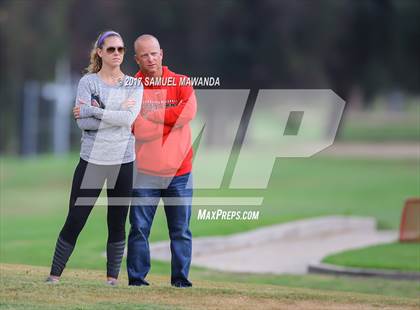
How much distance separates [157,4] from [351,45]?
389 inches

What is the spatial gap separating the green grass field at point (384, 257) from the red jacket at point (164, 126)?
6.91m

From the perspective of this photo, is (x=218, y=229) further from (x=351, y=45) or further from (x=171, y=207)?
(x=351, y=45)

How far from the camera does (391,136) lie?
6556 cm

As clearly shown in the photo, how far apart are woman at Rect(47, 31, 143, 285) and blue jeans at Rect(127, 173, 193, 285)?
0.32 meters

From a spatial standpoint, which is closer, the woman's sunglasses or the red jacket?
the woman's sunglasses

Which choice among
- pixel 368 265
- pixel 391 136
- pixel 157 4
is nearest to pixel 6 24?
pixel 157 4

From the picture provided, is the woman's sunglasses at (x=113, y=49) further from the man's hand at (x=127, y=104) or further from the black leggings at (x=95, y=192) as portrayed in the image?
the black leggings at (x=95, y=192)

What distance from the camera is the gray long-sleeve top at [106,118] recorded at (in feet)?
31.0

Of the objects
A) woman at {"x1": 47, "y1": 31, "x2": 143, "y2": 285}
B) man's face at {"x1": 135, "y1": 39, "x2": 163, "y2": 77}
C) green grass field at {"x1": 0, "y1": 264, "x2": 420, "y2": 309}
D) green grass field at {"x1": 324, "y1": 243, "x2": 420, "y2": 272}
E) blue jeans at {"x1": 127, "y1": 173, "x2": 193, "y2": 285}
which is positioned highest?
man's face at {"x1": 135, "y1": 39, "x2": 163, "y2": 77}

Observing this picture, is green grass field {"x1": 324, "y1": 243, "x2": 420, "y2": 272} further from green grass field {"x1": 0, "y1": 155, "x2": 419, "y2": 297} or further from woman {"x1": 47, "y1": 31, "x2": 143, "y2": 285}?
woman {"x1": 47, "y1": 31, "x2": 143, "y2": 285}

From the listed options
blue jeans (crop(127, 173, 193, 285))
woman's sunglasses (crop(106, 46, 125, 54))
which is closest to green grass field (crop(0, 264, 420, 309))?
blue jeans (crop(127, 173, 193, 285))

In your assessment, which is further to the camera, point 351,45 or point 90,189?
point 351,45

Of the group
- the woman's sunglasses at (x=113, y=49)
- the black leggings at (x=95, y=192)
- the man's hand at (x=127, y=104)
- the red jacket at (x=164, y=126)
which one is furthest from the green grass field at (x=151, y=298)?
the woman's sunglasses at (x=113, y=49)

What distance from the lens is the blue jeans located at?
32.8 ft
